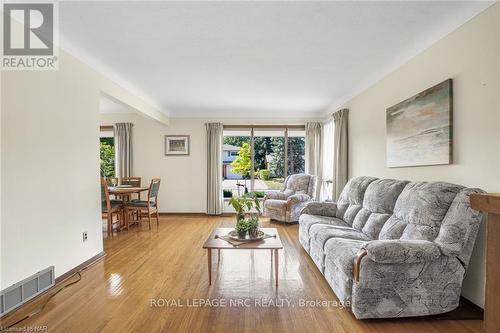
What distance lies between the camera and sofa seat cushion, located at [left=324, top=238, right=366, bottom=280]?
213 cm

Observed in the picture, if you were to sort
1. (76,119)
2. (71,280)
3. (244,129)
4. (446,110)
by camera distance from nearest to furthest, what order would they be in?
(446,110) → (71,280) → (76,119) → (244,129)

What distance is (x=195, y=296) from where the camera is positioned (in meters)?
2.48

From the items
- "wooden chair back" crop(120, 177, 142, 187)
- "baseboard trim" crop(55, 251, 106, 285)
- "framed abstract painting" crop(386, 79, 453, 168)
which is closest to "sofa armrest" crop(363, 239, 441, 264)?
"framed abstract painting" crop(386, 79, 453, 168)

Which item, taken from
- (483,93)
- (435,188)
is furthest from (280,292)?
(483,93)

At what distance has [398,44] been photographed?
2.88 metres

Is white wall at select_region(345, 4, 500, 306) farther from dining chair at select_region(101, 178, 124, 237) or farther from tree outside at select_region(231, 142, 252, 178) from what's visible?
dining chair at select_region(101, 178, 124, 237)

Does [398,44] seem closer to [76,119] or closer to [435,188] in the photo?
[435,188]

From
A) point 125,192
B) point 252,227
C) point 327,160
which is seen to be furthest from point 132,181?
point 327,160

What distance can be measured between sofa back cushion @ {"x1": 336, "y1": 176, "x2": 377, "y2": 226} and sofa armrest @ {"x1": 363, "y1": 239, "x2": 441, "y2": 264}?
1.44 meters

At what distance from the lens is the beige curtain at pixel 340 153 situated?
196 inches

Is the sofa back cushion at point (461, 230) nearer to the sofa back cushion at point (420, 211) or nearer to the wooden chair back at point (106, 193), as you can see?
the sofa back cushion at point (420, 211)

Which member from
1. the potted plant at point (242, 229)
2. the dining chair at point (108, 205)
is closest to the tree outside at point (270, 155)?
the dining chair at point (108, 205)

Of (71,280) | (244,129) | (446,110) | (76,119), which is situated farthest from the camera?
(244,129)

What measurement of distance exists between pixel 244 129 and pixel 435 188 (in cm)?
482
